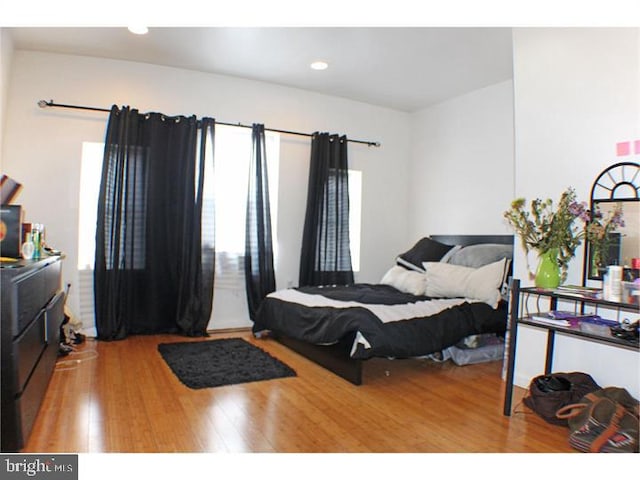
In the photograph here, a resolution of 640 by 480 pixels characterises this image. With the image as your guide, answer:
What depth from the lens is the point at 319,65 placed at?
4.25 meters

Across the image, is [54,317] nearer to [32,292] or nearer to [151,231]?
[32,292]

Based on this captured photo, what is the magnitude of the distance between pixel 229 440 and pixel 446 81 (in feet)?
12.7

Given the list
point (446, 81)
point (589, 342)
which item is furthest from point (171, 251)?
point (589, 342)

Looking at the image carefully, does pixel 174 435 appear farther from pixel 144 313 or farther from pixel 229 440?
pixel 144 313

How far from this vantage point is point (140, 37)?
3727 millimetres

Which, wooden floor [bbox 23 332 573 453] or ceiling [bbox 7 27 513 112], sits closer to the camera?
wooden floor [bbox 23 332 573 453]

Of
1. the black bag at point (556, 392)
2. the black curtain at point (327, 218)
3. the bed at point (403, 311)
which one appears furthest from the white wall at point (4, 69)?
the black bag at point (556, 392)

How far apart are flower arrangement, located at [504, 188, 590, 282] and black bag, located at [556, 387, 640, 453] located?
71cm

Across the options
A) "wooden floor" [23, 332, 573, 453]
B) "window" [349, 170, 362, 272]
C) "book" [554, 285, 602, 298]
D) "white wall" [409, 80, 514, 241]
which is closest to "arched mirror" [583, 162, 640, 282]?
"book" [554, 285, 602, 298]

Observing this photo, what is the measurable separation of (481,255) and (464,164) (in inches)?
49.9

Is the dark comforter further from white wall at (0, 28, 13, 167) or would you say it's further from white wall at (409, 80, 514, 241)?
white wall at (0, 28, 13, 167)

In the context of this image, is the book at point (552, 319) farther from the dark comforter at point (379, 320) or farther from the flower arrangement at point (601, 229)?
the dark comforter at point (379, 320)

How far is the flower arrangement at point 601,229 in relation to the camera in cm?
256

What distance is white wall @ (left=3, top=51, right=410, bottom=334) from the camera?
4.01 meters
